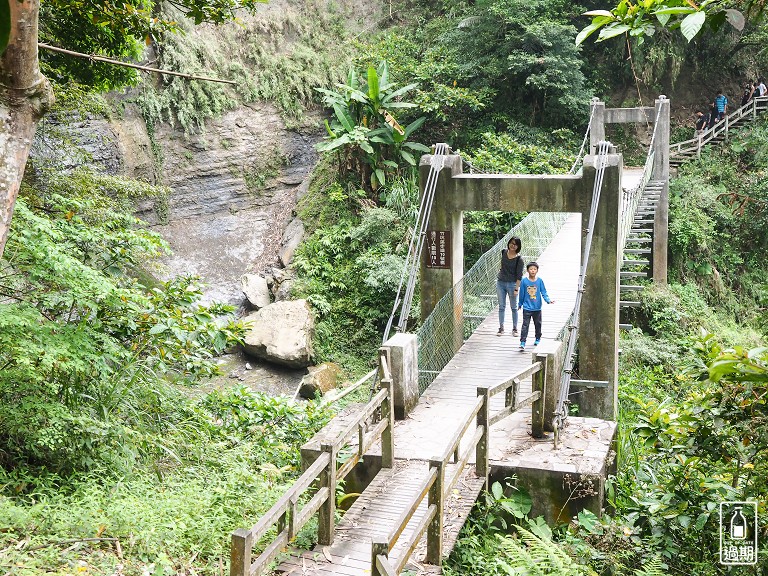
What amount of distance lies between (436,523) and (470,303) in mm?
5286

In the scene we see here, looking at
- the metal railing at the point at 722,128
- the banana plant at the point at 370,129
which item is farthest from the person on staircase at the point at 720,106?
the banana plant at the point at 370,129

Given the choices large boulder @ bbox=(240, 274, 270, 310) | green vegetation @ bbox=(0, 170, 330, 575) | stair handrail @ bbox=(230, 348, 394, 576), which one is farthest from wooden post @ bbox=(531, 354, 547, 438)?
large boulder @ bbox=(240, 274, 270, 310)

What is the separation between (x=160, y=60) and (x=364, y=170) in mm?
4732

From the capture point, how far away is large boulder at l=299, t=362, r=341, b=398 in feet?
41.9

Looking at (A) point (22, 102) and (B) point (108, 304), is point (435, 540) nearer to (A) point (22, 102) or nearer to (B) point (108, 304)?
(B) point (108, 304)

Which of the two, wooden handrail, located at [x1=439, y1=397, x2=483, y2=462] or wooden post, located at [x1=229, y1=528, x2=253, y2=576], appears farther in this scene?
wooden handrail, located at [x1=439, y1=397, x2=483, y2=462]

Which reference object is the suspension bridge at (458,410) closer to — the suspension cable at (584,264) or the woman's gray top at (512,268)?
the suspension cable at (584,264)

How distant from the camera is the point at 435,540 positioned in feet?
16.6

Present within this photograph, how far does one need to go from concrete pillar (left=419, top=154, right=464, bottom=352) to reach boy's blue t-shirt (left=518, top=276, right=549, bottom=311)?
94 cm

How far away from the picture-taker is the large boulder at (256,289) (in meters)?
14.8

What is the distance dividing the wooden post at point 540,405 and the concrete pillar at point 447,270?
226 centimetres

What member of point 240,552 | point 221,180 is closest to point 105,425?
point 240,552

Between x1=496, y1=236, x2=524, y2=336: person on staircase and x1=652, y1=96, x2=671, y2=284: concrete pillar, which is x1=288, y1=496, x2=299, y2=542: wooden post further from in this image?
x1=652, y1=96, x2=671, y2=284: concrete pillar

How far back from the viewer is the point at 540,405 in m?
6.90
